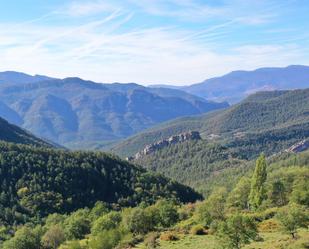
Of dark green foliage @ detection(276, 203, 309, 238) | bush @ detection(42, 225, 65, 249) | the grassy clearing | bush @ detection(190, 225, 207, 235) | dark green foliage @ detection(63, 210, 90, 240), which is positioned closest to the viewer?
the grassy clearing

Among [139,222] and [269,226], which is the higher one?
[269,226]

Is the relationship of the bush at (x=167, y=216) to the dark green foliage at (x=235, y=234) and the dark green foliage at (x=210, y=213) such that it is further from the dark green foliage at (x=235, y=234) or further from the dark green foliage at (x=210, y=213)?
the dark green foliage at (x=235, y=234)

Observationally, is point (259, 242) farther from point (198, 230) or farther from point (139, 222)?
point (139, 222)

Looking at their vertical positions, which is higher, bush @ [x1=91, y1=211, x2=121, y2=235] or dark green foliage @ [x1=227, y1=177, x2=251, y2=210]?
bush @ [x1=91, y1=211, x2=121, y2=235]

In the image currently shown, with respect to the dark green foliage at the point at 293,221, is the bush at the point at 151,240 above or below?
below

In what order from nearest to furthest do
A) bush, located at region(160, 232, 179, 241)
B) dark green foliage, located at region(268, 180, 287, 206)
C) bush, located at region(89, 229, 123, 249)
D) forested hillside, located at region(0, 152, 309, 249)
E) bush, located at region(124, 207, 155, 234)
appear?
forested hillside, located at region(0, 152, 309, 249)
bush, located at region(89, 229, 123, 249)
bush, located at region(160, 232, 179, 241)
bush, located at region(124, 207, 155, 234)
dark green foliage, located at region(268, 180, 287, 206)

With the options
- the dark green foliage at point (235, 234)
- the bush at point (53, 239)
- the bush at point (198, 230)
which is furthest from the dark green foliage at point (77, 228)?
the dark green foliage at point (235, 234)

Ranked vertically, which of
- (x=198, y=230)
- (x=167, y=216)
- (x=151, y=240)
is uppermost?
(x=198, y=230)

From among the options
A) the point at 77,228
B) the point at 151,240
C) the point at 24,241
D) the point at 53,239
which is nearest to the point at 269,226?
the point at 151,240

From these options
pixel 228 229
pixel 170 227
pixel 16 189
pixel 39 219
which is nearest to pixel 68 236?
pixel 170 227

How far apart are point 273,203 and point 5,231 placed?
78.1m

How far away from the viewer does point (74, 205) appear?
18375 centimetres

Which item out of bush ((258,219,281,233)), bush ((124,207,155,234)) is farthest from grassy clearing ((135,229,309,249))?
bush ((124,207,155,234))

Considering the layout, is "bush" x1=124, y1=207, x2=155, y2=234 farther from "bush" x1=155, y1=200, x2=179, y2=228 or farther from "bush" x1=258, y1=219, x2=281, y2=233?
"bush" x1=258, y1=219, x2=281, y2=233
